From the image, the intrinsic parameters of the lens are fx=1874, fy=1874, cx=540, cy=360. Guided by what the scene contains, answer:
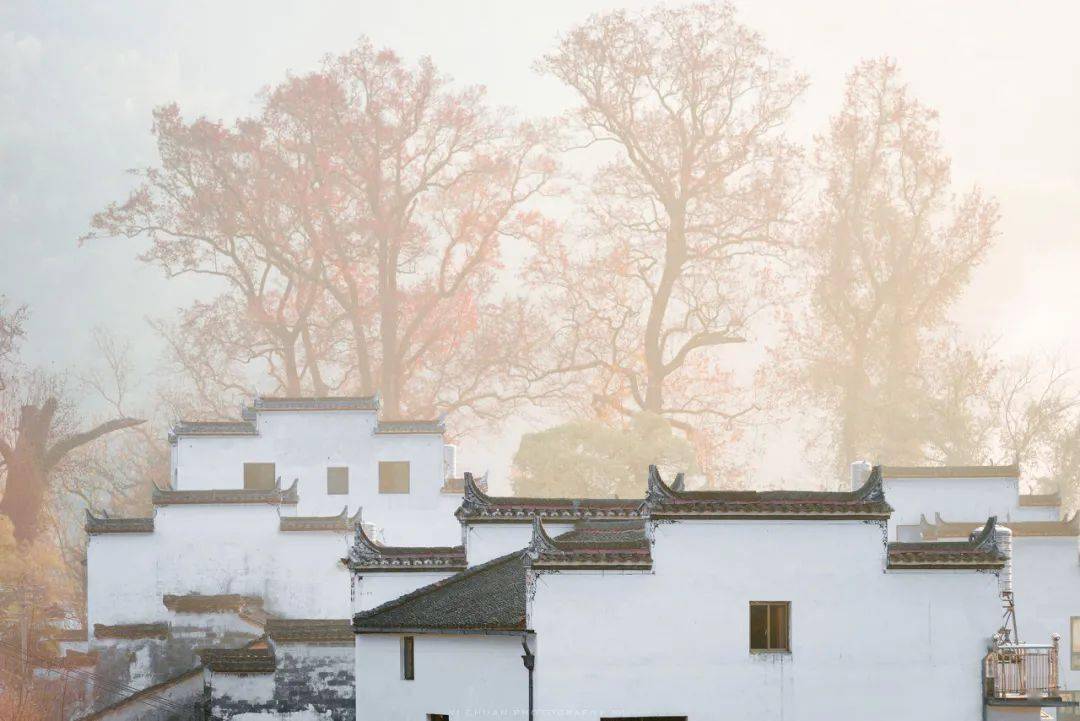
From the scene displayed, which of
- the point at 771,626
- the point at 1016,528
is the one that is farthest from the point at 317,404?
the point at 771,626

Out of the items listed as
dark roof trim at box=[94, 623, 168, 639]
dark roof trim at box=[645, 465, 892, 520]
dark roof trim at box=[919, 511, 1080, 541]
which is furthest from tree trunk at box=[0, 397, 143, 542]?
dark roof trim at box=[645, 465, 892, 520]

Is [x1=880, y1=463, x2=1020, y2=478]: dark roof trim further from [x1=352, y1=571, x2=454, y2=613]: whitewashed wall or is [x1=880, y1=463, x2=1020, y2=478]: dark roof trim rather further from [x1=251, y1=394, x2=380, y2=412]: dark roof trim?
[x1=352, y1=571, x2=454, y2=613]: whitewashed wall

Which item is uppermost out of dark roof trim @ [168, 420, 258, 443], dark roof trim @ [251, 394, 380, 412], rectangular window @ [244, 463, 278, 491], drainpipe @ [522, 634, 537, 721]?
dark roof trim @ [251, 394, 380, 412]

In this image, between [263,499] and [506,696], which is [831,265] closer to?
[263,499]

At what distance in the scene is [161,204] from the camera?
88.3 meters

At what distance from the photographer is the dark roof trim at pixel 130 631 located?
184 feet

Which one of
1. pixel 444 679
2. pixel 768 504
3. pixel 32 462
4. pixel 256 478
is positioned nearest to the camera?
pixel 768 504

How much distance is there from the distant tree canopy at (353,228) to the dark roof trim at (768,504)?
50.1 m

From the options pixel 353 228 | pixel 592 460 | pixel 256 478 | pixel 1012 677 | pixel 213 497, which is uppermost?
pixel 353 228

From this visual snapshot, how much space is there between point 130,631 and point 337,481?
1131 cm

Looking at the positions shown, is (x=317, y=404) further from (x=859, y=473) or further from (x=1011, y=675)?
(x=1011, y=675)

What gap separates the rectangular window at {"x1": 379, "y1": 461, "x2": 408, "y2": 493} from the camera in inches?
2576

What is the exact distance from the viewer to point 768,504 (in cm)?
3484

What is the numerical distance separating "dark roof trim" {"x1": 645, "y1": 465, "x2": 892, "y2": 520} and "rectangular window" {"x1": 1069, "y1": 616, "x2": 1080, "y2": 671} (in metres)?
22.7
